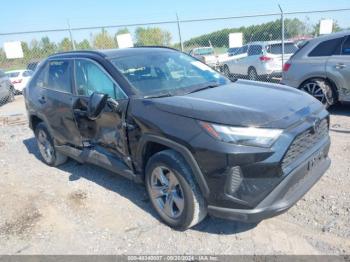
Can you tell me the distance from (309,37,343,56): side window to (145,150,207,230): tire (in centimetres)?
510

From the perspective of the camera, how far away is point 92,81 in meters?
4.11

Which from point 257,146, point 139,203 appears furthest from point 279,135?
point 139,203

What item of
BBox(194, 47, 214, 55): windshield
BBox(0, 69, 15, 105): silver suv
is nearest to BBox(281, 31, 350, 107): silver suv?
BBox(0, 69, 15, 105): silver suv

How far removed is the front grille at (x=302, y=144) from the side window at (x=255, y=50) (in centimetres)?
1014

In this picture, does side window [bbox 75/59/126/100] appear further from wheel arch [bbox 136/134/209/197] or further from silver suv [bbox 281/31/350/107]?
silver suv [bbox 281/31/350/107]

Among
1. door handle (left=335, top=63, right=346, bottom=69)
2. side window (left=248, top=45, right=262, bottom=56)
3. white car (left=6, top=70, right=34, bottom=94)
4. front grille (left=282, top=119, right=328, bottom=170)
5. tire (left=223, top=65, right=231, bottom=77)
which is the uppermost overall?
front grille (left=282, top=119, right=328, bottom=170)

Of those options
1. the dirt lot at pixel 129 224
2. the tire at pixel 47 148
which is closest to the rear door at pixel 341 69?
the dirt lot at pixel 129 224

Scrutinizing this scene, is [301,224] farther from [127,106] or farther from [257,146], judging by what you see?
[127,106]

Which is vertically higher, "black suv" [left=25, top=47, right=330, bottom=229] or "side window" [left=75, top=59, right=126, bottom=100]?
"side window" [left=75, top=59, right=126, bottom=100]

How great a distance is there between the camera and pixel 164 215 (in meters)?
3.51

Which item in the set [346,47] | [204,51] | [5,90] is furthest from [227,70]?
[5,90]

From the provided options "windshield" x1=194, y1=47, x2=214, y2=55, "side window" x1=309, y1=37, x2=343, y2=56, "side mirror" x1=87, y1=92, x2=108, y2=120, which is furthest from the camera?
"windshield" x1=194, y1=47, x2=214, y2=55

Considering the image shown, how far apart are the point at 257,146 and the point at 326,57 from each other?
16.5 feet

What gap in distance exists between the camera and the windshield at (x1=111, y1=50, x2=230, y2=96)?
368cm
